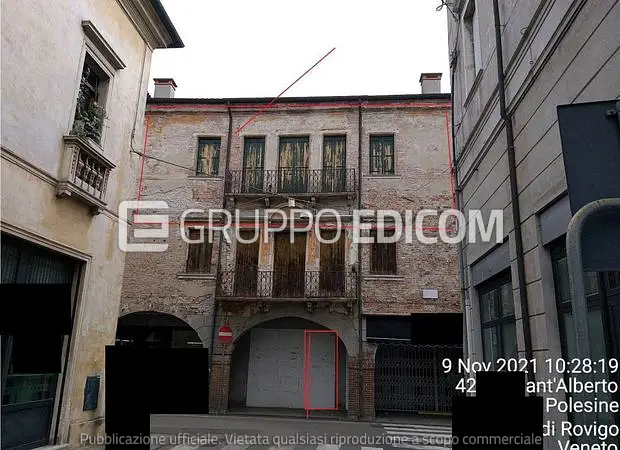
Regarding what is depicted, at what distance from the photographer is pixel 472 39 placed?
828 cm

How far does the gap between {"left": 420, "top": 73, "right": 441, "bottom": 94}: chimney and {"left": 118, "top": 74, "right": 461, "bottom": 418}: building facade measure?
489 millimetres

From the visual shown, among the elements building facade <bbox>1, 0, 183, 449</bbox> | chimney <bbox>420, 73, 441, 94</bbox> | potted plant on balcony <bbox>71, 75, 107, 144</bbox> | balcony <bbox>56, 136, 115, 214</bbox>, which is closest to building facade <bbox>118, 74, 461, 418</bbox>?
chimney <bbox>420, 73, 441, 94</bbox>

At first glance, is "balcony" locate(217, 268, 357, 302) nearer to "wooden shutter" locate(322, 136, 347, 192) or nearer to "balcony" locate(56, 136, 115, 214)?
"wooden shutter" locate(322, 136, 347, 192)

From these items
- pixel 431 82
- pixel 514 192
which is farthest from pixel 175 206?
pixel 514 192

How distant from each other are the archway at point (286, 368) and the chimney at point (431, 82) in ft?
34.8

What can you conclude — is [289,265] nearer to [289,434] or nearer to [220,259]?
[220,259]

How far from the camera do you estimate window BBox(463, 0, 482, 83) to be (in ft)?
25.7

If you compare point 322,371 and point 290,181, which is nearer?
point 322,371

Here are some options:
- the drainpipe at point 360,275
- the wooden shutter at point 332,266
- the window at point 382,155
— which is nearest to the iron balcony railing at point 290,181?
the drainpipe at point 360,275

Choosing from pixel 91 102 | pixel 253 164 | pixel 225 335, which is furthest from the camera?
pixel 253 164

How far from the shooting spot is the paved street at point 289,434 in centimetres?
1088

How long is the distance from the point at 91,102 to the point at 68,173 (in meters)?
1.84

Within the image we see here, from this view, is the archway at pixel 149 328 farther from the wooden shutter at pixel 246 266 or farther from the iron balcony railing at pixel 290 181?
the iron balcony railing at pixel 290 181

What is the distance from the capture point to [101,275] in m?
8.28
